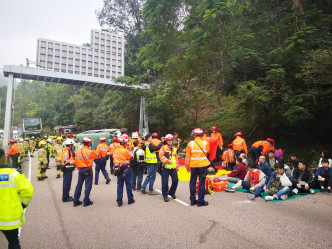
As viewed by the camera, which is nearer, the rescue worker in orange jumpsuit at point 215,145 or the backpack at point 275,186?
the backpack at point 275,186

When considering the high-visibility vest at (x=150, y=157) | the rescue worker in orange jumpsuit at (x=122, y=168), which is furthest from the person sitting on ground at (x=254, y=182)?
the rescue worker in orange jumpsuit at (x=122, y=168)

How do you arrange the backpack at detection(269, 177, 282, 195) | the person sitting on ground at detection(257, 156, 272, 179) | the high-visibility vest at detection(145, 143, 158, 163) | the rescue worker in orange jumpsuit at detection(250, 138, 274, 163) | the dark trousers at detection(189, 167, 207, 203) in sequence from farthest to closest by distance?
the rescue worker in orange jumpsuit at detection(250, 138, 274, 163) < the person sitting on ground at detection(257, 156, 272, 179) < the high-visibility vest at detection(145, 143, 158, 163) < the backpack at detection(269, 177, 282, 195) < the dark trousers at detection(189, 167, 207, 203)

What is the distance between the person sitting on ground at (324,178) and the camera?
23.0 feet

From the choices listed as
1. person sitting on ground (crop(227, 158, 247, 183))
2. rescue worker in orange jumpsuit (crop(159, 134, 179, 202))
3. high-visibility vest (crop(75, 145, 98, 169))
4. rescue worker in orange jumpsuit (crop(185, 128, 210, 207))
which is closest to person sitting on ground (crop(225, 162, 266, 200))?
person sitting on ground (crop(227, 158, 247, 183))

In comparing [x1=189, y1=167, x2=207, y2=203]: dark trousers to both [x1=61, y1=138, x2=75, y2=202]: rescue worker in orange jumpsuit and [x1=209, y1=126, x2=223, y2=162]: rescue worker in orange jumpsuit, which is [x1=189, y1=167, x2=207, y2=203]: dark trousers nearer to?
[x1=61, y1=138, x2=75, y2=202]: rescue worker in orange jumpsuit

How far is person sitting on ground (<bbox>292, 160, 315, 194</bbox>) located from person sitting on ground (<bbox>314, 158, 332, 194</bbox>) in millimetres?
223

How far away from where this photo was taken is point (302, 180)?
725cm

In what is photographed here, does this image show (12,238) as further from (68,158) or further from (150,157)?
(150,157)

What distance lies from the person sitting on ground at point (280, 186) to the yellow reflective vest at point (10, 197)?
19.2ft

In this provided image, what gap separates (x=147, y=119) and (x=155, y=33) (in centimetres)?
922

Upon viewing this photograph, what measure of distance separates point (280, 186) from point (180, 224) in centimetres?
363

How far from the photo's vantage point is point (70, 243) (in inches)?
165

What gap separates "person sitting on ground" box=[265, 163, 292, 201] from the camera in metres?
6.51

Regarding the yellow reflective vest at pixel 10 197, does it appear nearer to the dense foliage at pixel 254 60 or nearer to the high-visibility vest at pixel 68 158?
the high-visibility vest at pixel 68 158
